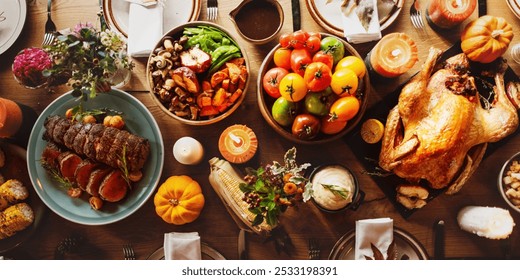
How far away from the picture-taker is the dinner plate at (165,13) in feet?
4.45

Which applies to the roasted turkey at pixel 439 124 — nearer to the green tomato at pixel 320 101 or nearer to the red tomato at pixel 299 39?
the green tomato at pixel 320 101

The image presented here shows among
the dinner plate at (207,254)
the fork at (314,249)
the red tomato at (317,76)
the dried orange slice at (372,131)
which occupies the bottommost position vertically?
the dinner plate at (207,254)

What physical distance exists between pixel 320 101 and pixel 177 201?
540 millimetres

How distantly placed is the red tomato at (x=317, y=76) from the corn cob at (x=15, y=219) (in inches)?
38.9

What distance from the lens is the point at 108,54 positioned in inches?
49.6

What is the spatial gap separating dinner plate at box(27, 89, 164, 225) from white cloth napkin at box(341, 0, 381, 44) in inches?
27.0

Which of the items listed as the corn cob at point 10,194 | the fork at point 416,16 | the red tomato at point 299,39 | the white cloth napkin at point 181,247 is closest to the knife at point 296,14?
the red tomato at point 299,39

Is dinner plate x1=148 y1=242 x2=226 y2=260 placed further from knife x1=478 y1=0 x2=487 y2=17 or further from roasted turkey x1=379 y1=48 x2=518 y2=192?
knife x1=478 y1=0 x2=487 y2=17

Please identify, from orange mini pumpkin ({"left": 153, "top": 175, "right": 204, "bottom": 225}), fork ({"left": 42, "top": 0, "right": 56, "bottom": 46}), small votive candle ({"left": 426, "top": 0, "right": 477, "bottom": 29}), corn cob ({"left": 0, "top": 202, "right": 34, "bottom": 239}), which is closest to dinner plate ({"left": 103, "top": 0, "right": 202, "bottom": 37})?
fork ({"left": 42, "top": 0, "right": 56, "bottom": 46})

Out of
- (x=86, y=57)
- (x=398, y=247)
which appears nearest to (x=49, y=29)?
(x=86, y=57)

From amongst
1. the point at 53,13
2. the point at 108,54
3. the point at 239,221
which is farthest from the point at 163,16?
the point at 239,221

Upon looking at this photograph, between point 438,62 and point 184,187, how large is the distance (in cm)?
90

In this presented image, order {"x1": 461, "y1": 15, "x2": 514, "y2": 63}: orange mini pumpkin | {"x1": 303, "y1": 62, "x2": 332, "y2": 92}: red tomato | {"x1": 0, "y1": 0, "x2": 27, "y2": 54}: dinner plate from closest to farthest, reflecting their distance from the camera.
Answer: {"x1": 303, "y1": 62, "x2": 332, "y2": 92}: red tomato
{"x1": 461, "y1": 15, "x2": 514, "y2": 63}: orange mini pumpkin
{"x1": 0, "y1": 0, "x2": 27, "y2": 54}: dinner plate

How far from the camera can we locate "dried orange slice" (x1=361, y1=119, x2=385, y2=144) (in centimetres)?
131
